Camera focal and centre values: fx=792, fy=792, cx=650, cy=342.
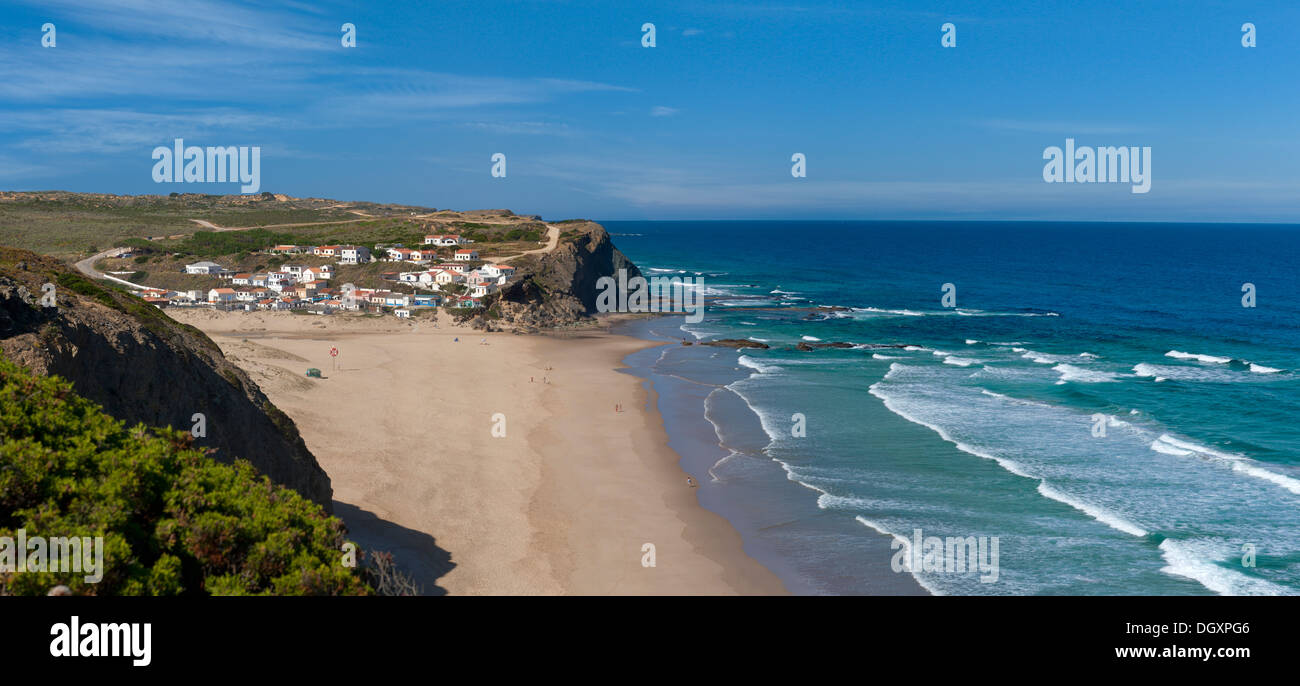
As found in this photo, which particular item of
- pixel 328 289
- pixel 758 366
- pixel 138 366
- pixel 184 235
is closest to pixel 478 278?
pixel 328 289

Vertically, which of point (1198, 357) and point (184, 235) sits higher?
point (184, 235)

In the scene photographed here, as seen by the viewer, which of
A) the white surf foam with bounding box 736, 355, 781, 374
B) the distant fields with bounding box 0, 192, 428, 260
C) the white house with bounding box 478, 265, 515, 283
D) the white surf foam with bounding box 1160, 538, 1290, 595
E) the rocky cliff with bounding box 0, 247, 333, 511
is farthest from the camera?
the distant fields with bounding box 0, 192, 428, 260

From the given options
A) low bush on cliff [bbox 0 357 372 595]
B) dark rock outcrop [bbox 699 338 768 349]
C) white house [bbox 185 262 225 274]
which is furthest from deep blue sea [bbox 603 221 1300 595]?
white house [bbox 185 262 225 274]

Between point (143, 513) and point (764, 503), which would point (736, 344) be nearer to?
point (764, 503)

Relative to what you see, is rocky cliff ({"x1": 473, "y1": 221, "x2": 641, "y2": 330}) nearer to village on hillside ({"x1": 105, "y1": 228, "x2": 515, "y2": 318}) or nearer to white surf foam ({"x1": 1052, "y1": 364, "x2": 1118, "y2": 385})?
village on hillside ({"x1": 105, "y1": 228, "x2": 515, "y2": 318})

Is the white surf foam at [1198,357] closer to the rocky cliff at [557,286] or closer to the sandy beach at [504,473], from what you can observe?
the sandy beach at [504,473]
